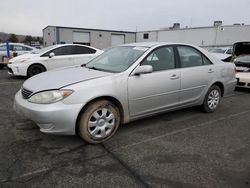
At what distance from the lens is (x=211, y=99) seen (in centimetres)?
469

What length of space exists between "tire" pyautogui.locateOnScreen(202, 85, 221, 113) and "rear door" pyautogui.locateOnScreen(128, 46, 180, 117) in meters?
0.94

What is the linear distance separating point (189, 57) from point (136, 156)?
2.32 metres

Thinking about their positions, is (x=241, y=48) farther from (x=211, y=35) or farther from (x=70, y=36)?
(x=70, y=36)

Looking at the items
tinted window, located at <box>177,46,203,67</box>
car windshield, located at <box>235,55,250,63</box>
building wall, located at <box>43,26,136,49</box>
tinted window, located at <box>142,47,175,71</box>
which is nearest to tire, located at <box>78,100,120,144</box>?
tinted window, located at <box>142,47,175,71</box>

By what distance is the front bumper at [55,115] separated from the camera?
9.20 ft

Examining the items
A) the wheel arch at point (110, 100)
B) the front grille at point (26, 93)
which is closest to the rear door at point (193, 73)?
the wheel arch at point (110, 100)

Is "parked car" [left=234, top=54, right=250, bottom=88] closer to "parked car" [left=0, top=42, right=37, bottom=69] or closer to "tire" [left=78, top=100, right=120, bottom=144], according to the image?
"tire" [left=78, top=100, right=120, bottom=144]

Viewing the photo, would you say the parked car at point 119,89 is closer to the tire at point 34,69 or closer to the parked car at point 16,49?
the tire at point 34,69

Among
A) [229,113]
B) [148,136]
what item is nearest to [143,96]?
[148,136]

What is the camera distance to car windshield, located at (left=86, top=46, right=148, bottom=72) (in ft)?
11.7

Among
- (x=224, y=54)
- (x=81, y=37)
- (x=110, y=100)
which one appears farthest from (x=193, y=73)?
(x=81, y=37)

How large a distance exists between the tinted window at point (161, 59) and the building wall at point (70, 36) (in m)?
30.3

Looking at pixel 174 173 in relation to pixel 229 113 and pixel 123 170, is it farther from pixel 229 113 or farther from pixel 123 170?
pixel 229 113

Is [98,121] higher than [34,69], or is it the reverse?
[34,69]
